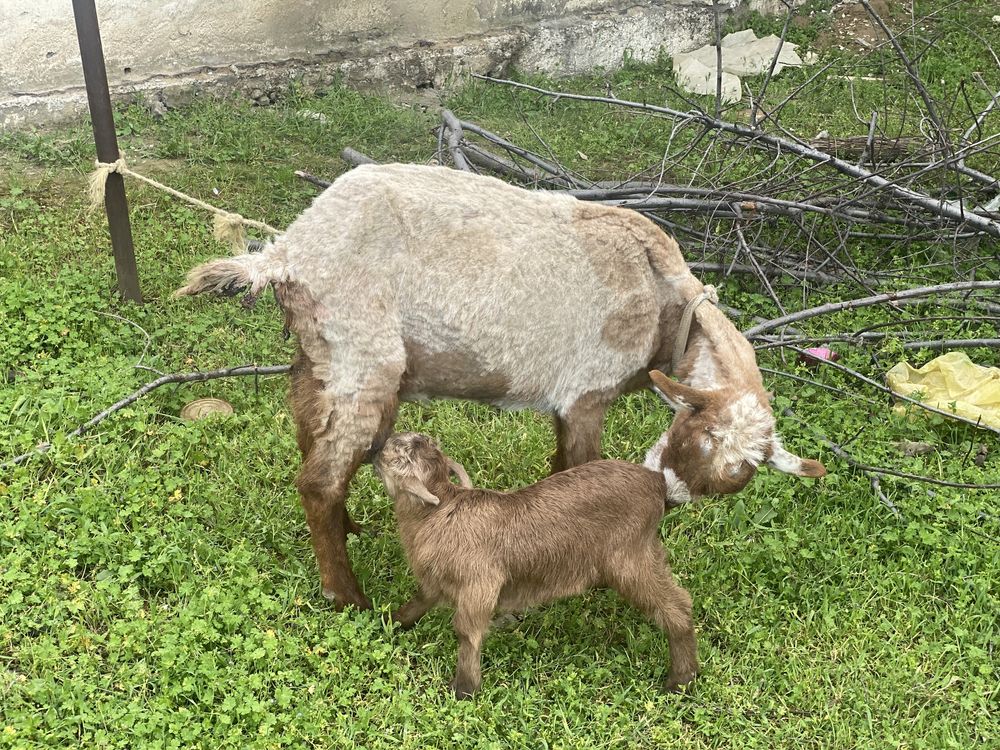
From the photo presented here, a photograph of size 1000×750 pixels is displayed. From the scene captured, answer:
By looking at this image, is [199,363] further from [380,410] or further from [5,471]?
[380,410]

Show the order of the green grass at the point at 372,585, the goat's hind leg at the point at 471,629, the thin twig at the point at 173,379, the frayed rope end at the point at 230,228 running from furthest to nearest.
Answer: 1. the thin twig at the point at 173,379
2. the frayed rope end at the point at 230,228
3. the green grass at the point at 372,585
4. the goat's hind leg at the point at 471,629

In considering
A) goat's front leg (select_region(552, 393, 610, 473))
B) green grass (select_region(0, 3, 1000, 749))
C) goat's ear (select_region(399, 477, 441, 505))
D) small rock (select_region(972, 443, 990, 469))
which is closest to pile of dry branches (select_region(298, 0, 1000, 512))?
green grass (select_region(0, 3, 1000, 749))

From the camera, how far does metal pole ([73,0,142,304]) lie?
5.23 m

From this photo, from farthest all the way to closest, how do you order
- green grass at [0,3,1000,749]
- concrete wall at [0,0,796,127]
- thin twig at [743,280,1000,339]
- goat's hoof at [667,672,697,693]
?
concrete wall at [0,0,796,127]
thin twig at [743,280,1000,339]
goat's hoof at [667,672,697,693]
green grass at [0,3,1000,749]

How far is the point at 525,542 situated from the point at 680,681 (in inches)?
35.4

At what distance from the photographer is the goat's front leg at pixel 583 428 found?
4.17 m

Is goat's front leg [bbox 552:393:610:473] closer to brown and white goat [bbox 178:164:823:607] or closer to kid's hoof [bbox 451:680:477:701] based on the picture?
brown and white goat [bbox 178:164:823:607]

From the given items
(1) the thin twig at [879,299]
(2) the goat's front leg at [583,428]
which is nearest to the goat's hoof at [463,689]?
(2) the goat's front leg at [583,428]

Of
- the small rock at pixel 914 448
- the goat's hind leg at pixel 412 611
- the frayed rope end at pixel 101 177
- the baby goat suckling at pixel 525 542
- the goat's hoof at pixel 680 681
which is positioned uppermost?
the frayed rope end at pixel 101 177

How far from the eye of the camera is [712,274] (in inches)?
255

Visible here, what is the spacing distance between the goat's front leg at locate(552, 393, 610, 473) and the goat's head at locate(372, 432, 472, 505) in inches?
25.7

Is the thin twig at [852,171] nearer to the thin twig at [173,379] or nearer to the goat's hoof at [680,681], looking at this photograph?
the thin twig at [173,379]

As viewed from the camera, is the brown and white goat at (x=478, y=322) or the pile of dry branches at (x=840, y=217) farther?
the pile of dry branches at (x=840, y=217)

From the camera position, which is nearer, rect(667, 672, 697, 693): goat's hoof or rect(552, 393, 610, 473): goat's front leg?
rect(667, 672, 697, 693): goat's hoof
